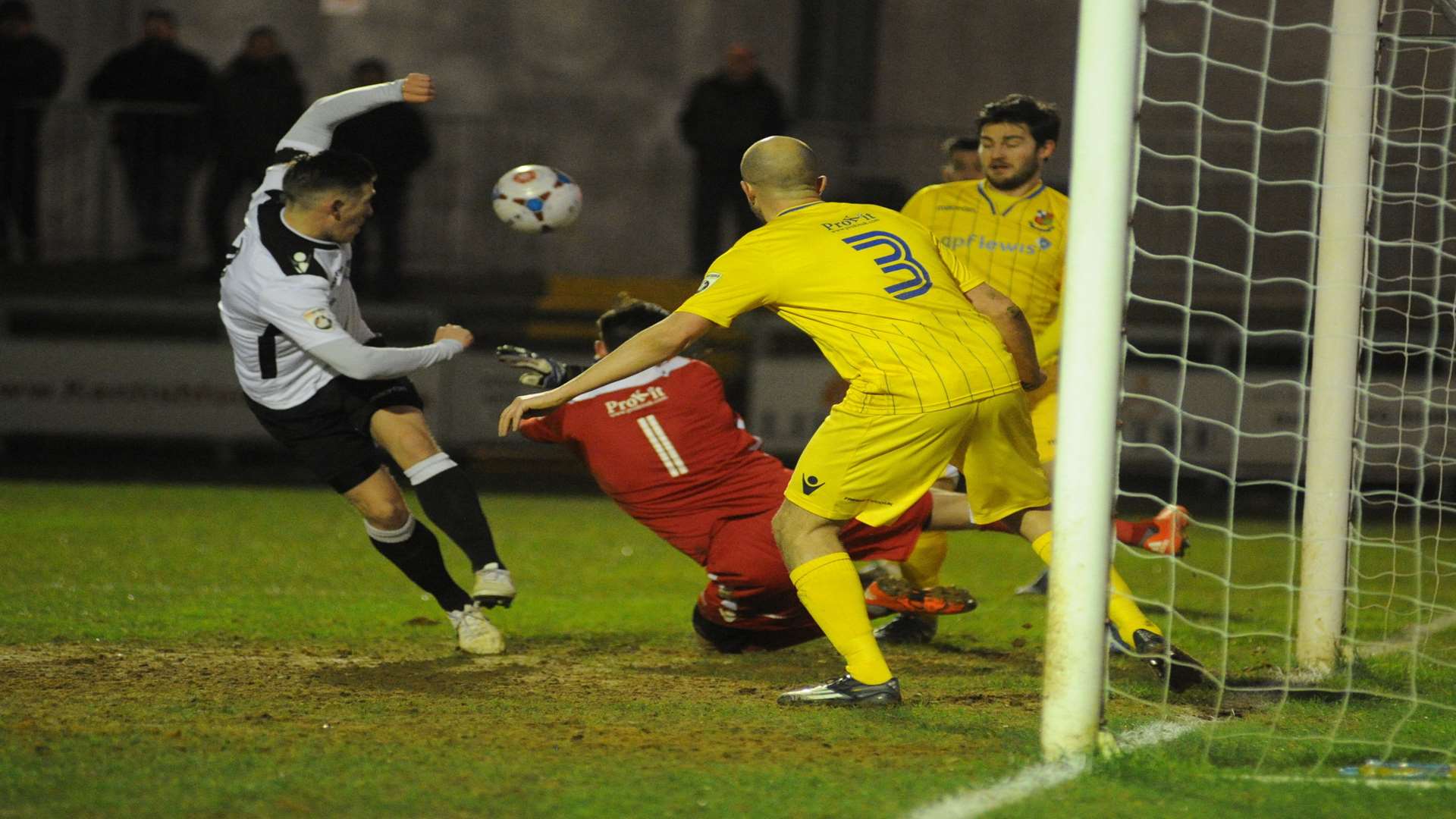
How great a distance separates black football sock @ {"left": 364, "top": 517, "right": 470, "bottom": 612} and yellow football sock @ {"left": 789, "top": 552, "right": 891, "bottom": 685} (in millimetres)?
1675

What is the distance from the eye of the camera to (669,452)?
5.83 m

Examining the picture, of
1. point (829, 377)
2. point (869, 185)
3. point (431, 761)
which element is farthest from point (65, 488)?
point (431, 761)

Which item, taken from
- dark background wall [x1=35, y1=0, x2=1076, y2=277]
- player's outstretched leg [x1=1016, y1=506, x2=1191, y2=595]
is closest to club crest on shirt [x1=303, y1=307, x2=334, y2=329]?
player's outstretched leg [x1=1016, y1=506, x2=1191, y2=595]

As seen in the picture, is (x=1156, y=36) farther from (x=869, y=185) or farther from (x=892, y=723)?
(x=892, y=723)

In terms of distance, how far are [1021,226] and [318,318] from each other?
2.98m

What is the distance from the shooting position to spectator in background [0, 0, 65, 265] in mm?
13242

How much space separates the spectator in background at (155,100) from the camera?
44.7ft

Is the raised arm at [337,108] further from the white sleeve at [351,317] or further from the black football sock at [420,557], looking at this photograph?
the black football sock at [420,557]

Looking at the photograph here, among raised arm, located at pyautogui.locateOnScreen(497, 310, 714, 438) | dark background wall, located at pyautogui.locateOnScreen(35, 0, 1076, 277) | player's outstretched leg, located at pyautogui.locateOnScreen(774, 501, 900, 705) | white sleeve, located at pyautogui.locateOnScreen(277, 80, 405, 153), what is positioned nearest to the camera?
raised arm, located at pyautogui.locateOnScreen(497, 310, 714, 438)

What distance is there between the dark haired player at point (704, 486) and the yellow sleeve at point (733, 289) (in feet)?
3.36

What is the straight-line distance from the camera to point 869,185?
13516 mm

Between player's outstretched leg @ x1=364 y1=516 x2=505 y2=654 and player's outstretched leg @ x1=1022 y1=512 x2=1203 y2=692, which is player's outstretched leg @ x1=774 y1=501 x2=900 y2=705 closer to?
player's outstretched leg @ x1=1022 y1=512 x2=1203 y2=692

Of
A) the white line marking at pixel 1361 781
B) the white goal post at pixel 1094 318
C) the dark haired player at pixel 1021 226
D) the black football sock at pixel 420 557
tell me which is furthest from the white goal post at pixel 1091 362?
the black football sock at pixel 420 557

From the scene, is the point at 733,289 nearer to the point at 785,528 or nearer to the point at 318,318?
the point at 785,528
